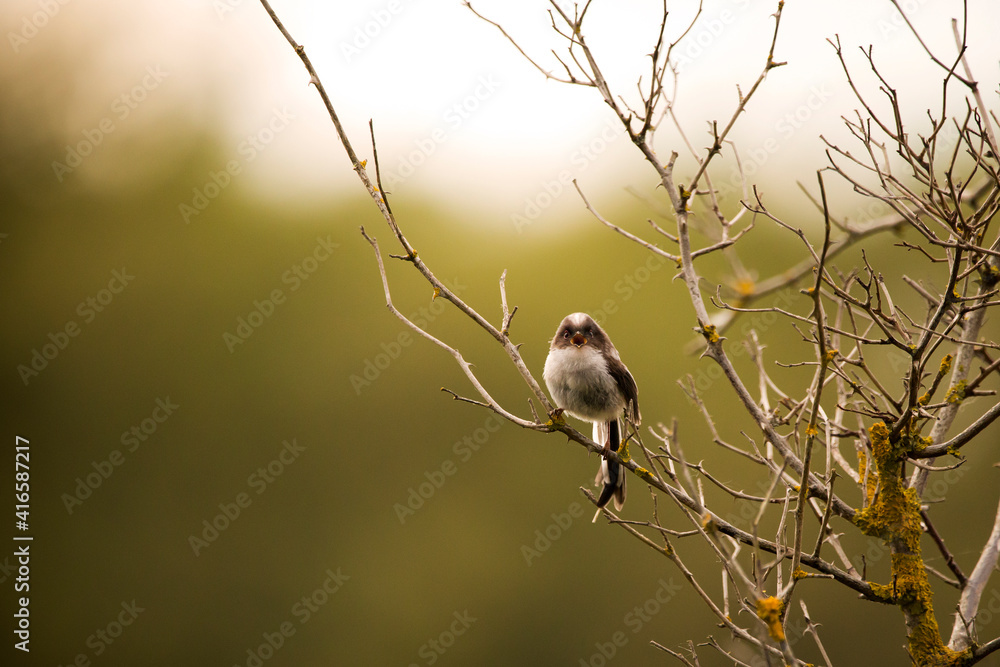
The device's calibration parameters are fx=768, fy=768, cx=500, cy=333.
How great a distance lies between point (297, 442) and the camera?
50.9 feet

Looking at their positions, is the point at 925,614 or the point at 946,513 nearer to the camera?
the point at 925,614

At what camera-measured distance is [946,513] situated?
45.8 ft

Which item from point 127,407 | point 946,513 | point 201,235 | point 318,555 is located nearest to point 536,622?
point 318,555

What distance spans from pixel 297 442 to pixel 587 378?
12.1 metres

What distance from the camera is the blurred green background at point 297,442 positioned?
14.1 m

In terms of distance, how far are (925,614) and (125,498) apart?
1477 cm

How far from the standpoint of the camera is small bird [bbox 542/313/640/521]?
14.9 ft

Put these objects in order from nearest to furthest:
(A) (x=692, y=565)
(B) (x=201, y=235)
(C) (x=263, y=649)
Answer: (A) (x=692, y=565), (C) (x=263, y=649), (B) (x=201, y=235)

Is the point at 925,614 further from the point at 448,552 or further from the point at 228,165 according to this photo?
the point at 228,165

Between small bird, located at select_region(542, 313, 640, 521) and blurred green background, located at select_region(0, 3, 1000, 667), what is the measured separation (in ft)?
30.2

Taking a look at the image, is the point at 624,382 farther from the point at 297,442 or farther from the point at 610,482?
the point at 297,442

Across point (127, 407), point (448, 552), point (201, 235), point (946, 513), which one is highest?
point (946, 513)

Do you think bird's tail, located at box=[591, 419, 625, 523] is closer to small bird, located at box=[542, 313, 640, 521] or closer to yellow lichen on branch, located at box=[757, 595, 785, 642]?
small bird, located at box=[542, 313, 640, 521]

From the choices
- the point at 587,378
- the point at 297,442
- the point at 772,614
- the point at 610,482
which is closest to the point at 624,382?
the point at 587,378
